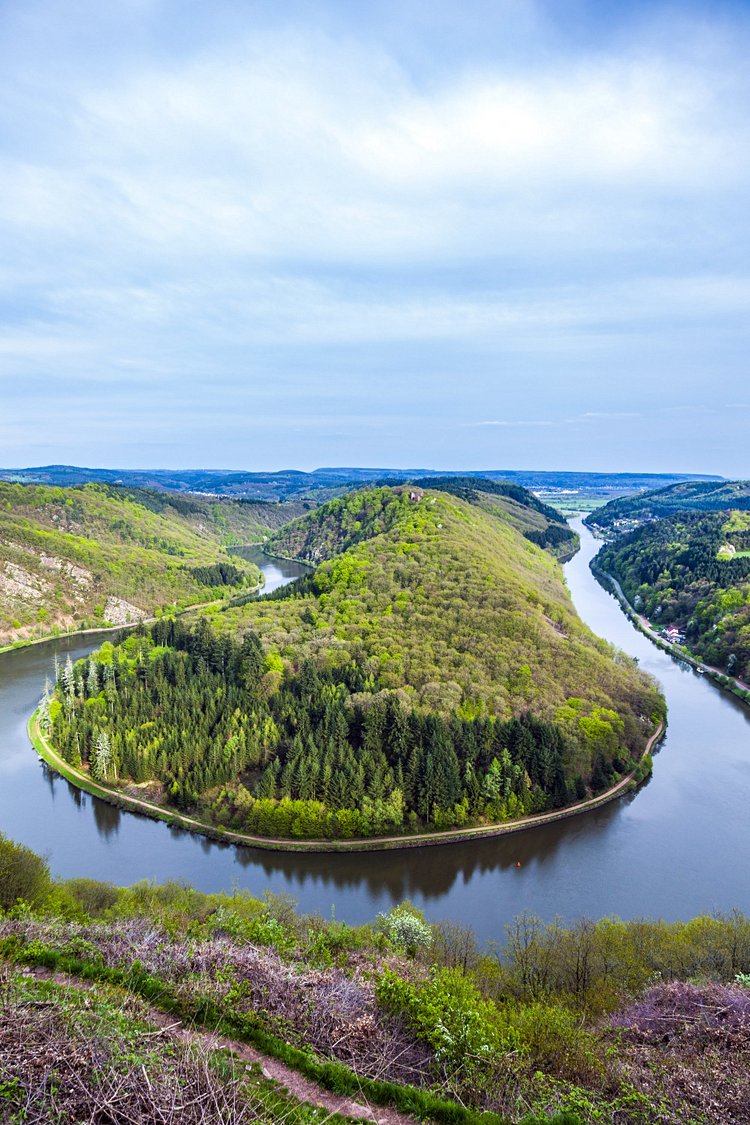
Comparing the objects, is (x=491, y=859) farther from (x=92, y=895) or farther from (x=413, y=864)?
(x=92, y=895)

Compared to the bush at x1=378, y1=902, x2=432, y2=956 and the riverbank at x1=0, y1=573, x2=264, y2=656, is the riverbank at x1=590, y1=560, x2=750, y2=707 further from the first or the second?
the riverbank at x1=0, y1=573, x2=264, y2=656

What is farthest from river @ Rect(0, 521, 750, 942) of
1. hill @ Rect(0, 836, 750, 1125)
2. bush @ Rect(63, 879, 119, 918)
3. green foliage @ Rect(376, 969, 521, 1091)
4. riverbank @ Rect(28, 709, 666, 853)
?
green foliage @ Rect(376, 969, 521, 1091)

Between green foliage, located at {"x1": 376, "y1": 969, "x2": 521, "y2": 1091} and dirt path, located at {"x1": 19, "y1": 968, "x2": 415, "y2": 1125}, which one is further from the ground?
dirt path, located at {"x1": 19, "y1": 968, "x2": 415, "y2": 1125}

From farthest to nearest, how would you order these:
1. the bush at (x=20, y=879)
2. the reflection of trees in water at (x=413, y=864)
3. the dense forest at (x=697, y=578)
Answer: the dense forest at (x=697, y=578), the reflection of trees in water at (x=413, y=864), the bush at (x=20, y=879)

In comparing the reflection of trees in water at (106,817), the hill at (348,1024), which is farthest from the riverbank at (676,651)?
the reflection of trees in water at (106,817)

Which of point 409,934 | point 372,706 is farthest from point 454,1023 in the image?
point 372,706

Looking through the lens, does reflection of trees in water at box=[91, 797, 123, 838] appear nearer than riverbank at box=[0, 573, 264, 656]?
Yes

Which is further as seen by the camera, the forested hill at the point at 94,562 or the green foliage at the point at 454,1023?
the forested hill at the point at 94,562

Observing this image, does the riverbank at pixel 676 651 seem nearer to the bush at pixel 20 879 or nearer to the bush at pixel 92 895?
the bush at pixel 92 895
